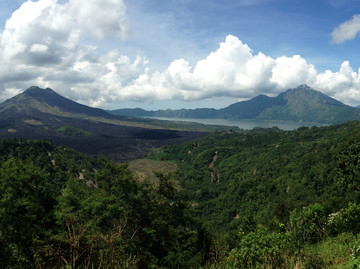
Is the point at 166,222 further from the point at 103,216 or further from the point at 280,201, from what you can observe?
the point at 280,201

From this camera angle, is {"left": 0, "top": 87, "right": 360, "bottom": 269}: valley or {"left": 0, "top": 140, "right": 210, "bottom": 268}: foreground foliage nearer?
{"left": 0, "top": 87, "right": 360, "bottom": 269}: valley

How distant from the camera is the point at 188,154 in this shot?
180 meters

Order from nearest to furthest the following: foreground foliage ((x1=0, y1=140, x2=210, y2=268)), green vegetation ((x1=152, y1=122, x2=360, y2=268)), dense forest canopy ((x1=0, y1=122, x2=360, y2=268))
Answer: dense forest canopy ((x1=0, y1=122, x2=360, y2=268))
green vegetation ((x1=152, y1=122, x2=360, y2=268))
foreground foliage ((x1=0, y1=140, x2=210, y2=268))

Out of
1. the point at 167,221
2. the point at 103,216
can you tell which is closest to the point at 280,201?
the point at 167,221

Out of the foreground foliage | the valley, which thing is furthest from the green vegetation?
the foreground foliage

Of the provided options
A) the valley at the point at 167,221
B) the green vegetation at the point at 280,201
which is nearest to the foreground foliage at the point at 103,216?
the valley at the point at 167,221

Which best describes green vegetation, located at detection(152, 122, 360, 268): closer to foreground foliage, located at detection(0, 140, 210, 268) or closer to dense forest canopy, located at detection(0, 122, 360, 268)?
dense forest canopy, located at detection(0, 122, 360, 268)

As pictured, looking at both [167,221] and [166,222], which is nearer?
[166,222]

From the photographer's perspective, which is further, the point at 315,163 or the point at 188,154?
the point at 188,154

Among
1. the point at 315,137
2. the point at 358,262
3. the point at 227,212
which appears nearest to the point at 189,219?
the point at 358,262

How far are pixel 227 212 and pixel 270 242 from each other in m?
69.2

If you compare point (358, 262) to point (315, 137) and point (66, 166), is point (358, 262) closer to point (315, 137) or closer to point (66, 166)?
point (66, 166)

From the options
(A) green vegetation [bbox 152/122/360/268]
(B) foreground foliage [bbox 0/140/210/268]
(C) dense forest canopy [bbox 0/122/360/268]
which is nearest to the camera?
(C) dense forest canopy [bbox 0/122/360/268]

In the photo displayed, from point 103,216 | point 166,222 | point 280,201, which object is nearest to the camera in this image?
point 103,216
